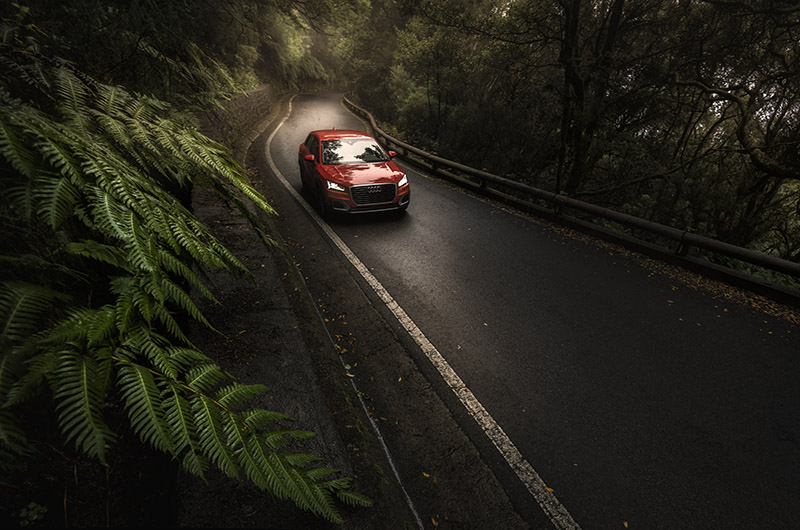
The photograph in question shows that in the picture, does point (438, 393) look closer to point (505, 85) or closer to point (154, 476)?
point (154, 476)

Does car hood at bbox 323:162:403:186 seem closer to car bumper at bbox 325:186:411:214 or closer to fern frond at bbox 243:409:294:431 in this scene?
car bumper at bbox 325:186:411:214

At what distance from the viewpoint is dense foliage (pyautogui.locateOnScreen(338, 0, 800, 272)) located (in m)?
7.78

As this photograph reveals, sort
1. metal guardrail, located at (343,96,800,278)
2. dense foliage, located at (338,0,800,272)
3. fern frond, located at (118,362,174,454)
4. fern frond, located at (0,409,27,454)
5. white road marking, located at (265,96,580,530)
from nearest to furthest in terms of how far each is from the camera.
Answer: fern frond, located at (0,409,27,454)
fern frond, located at (118,362,174,454)
white road marking, located at (265,96,580,530)
metal guardrail, located at (343,96,800,278)
dense foliage, located at (338,0,800,272)

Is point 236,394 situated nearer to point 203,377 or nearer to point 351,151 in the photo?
point 203,377

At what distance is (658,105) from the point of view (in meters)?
9.88

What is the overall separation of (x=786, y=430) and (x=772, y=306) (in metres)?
2.85

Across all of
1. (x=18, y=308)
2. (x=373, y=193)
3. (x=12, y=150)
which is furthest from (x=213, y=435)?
(x=373, y=193)

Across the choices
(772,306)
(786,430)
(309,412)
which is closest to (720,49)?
(772,306)

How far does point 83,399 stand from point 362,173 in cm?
693

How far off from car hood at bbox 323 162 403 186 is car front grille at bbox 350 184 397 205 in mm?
109

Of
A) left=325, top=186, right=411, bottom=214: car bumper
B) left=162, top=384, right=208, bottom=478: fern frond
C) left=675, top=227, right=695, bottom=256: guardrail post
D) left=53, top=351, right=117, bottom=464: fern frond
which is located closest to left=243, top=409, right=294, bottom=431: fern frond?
left=162, top=384, right=208, bottom=478: fern frond

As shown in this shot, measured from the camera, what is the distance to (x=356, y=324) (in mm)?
4547

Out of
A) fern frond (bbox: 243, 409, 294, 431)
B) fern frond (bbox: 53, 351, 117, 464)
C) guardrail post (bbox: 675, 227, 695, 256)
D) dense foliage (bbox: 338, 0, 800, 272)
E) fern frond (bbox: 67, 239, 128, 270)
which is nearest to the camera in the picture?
fern frond (bbox: 53, 351, 117, 464)

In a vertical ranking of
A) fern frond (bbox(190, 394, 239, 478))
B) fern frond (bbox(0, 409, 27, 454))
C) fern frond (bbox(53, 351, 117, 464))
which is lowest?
fern frond (bbox(190, 394, 239, 478))
